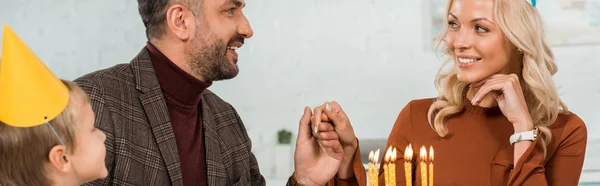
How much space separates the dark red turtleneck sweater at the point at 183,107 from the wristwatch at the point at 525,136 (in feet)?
2.47

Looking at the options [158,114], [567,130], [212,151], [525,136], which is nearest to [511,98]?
[525,136]

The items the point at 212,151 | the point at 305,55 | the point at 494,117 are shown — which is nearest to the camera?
the point at 212,151

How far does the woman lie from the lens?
222 cm

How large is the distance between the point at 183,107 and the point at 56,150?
0.69 meters

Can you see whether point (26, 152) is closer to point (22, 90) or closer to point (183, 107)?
point (22, 90)

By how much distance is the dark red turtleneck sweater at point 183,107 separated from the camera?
2209 millimetres

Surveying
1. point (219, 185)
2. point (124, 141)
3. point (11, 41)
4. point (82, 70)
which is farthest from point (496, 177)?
point (82, 70)

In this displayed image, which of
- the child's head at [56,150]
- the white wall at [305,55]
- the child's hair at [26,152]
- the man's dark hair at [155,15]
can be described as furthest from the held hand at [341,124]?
the white wall at [305,55]

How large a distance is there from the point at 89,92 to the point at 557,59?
7.33 feet

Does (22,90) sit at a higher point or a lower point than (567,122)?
higher

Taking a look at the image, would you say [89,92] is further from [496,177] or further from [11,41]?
[496,177]

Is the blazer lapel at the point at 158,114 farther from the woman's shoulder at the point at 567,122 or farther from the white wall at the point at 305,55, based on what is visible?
the white wall at the point at 305,55

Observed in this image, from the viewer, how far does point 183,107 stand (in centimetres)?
224

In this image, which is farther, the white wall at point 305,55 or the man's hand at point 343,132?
the white wall at point 305,55
